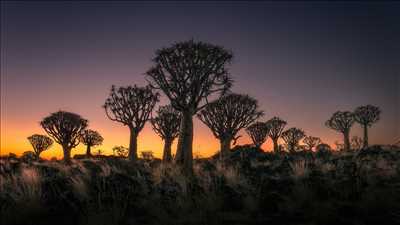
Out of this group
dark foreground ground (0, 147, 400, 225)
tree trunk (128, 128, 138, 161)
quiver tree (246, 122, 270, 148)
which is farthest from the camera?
quiver tree (246, 122, 270, 148)

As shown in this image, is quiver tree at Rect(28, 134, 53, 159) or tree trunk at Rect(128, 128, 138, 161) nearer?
tree trunk at Rect(128, 128, 138, 161)

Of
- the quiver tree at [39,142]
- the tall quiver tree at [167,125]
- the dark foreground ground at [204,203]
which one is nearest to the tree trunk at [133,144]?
the tall quiver tree at [167,125]

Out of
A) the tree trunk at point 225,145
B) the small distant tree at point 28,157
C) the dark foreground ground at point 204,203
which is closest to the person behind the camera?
the dark foreground ground at point 204,203

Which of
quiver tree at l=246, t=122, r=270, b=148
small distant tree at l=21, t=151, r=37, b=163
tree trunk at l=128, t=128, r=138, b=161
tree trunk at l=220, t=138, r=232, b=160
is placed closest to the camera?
tree trunk at l=128, t=128, r=138, b=161

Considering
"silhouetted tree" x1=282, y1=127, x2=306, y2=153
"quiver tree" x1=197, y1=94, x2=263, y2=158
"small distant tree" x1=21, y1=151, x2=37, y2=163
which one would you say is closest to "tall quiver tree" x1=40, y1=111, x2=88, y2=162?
"small distant tree" x1=21, y1=151, x2=37, y2=163

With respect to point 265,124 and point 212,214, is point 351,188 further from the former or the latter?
point 265,124

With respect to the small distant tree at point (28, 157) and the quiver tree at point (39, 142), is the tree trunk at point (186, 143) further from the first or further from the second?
the quiver tree at point (39, 142)

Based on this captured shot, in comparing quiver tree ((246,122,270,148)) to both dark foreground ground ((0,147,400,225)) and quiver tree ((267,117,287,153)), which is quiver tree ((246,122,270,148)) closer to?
quiver tree ((267,117,287,153))

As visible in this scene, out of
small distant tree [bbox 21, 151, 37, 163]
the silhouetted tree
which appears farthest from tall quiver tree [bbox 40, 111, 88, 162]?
the silhouetted tree

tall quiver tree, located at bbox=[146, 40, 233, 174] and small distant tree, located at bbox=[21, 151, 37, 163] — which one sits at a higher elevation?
tall quiver tree, located at bbox=[146, 40, 233, 174]

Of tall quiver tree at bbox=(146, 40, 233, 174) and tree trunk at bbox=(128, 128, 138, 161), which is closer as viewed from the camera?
tall quiver tree at bbox=(146, 40, 233, 174)

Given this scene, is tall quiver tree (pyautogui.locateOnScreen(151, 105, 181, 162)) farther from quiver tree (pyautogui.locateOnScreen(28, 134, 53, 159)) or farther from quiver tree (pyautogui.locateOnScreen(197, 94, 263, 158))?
quiver tree (pyautogui.locateOnScreen(28, 134, 53, 159))

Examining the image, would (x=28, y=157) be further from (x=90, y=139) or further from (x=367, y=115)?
(x=367, y=115)

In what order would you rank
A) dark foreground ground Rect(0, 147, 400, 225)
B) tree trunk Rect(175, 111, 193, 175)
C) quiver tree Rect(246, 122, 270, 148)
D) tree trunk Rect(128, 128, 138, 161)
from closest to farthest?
dark foreground ground Rect(0, 147, 400, 225), tree trunk Rect(175, 111, 193, 175), tree trunk Rect(128, 128, 138, 161), quiver tree Rect(246, 122, 270, 148)
